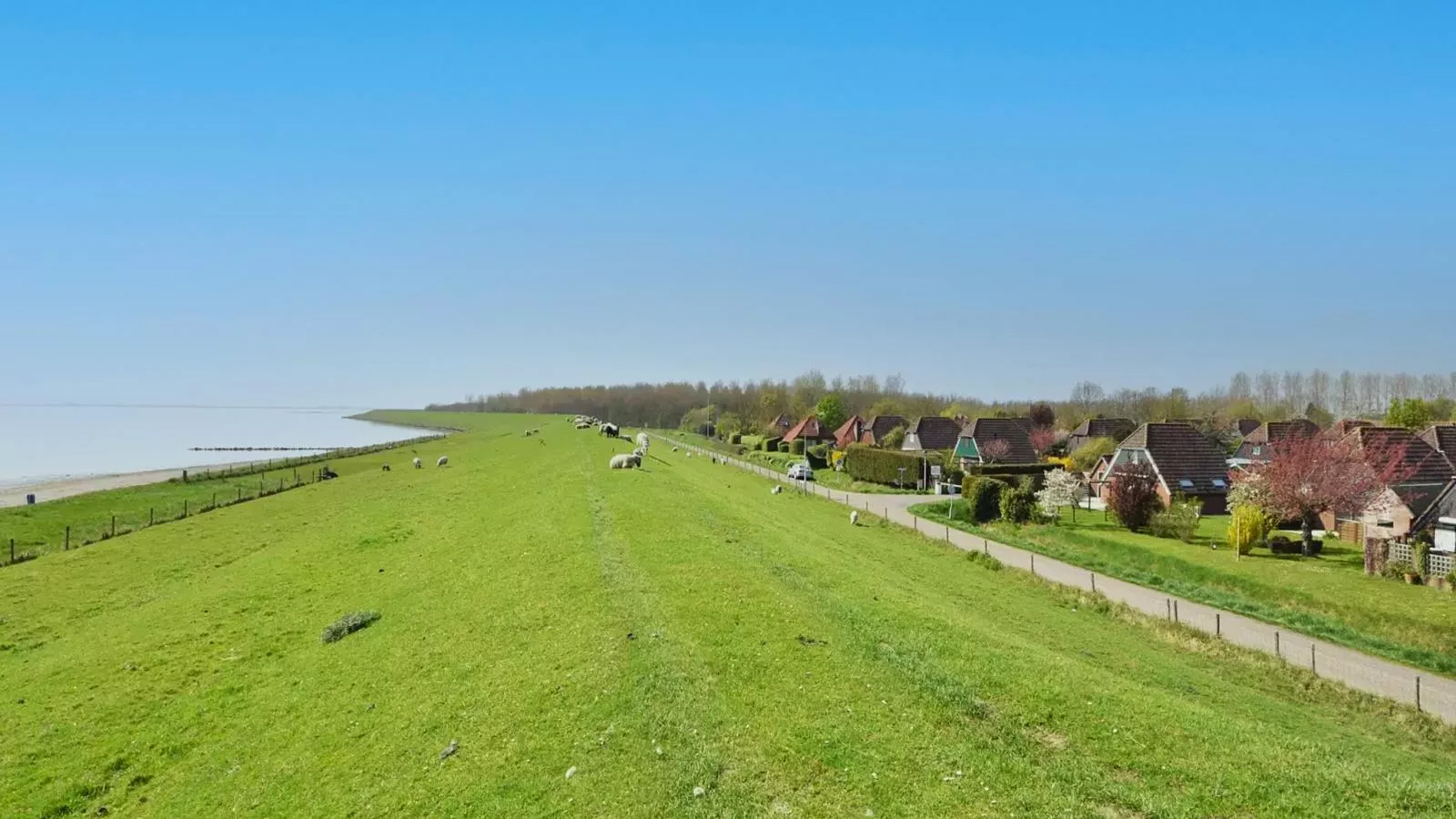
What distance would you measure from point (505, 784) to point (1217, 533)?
159 feet

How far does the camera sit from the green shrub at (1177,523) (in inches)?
1777

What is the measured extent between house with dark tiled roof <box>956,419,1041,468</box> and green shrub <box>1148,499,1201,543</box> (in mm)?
29297

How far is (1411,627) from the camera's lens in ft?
86.0

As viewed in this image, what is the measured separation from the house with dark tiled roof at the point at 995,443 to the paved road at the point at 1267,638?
35389 millimetres

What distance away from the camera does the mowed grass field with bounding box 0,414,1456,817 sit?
34.2 ft

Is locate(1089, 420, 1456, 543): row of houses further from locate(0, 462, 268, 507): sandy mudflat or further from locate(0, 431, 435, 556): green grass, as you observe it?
locate(0, 462, 268, 507): sandy mudflat

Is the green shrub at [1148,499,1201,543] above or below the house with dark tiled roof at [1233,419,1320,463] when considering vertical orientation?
below

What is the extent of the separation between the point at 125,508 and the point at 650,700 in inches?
2320

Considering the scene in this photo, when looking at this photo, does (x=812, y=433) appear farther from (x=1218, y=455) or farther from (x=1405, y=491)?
(x=1405, y=491)

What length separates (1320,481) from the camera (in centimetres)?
4009

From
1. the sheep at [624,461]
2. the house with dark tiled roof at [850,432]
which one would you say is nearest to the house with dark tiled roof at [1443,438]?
the sheep at [624,461]

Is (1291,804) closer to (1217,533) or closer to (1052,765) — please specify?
(1052,765)

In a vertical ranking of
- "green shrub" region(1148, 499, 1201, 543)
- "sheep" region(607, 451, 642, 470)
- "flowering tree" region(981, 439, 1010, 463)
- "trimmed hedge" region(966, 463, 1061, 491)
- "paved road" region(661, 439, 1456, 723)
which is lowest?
"paved road" region(661, 439, 1456, 723)

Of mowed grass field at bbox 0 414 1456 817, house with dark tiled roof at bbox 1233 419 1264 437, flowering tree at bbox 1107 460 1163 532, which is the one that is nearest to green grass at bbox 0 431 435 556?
mowed grass field at bbox 0 414 1456 817
